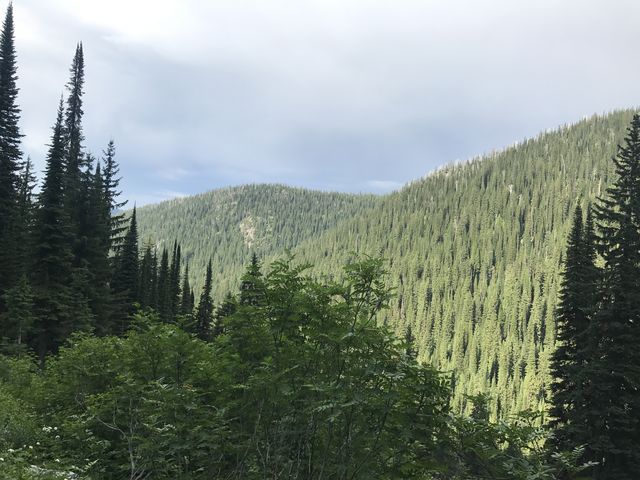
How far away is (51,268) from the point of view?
28312 millimetres

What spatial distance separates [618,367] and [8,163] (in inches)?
1617

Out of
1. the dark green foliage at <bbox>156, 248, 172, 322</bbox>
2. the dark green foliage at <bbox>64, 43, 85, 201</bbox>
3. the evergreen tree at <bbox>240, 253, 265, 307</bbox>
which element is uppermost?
the dark green foliage at <bbox>64, 43, 85, 201</bbox>

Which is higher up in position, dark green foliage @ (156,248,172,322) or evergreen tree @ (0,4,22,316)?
evergreen tree @ (0,4,22,316)

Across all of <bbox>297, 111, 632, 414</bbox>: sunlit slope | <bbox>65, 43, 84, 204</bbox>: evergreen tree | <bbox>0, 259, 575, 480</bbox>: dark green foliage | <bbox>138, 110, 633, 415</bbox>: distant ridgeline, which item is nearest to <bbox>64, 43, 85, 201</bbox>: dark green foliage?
<bbox>65, 43, 84, 204</bbox>: evergreen tree

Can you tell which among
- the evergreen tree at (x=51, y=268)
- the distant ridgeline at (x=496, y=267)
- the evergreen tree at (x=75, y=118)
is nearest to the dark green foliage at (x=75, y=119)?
the evergreen tree at (x=75, y=118)

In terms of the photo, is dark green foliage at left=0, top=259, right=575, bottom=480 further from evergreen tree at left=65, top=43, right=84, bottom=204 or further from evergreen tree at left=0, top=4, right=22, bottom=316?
evergreen tree at left=65, top=43, right=84, bottom=204

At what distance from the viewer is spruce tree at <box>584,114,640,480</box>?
17.6 metres

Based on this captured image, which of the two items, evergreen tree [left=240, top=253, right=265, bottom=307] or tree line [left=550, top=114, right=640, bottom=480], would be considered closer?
evergreen tree [left=240, top=253, right=265, bottom=307]

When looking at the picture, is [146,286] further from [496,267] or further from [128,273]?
[496,267]

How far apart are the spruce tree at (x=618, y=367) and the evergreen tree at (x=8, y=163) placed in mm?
30021

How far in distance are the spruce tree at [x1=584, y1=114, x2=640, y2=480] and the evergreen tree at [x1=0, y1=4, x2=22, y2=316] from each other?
30.0 m

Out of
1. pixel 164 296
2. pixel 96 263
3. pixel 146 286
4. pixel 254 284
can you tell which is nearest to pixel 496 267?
pixel 164 296

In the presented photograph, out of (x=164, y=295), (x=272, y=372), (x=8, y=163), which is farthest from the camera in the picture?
(x=164, y=295)

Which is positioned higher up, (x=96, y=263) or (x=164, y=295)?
(x=96, y=263)
